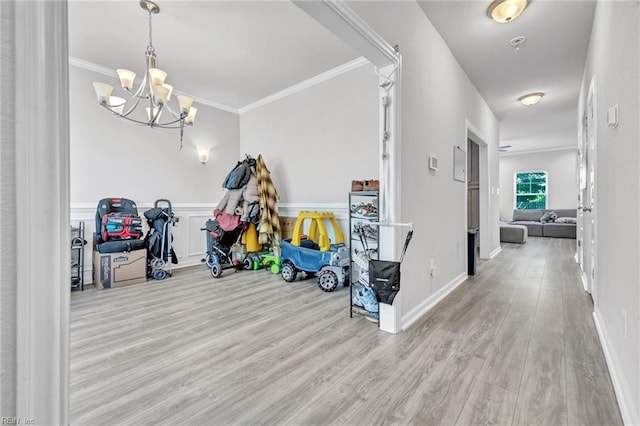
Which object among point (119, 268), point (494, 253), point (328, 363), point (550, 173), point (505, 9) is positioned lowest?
point (328, 363)

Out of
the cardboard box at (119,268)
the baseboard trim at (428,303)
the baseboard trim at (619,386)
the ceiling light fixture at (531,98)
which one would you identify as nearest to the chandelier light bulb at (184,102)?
the cardboard box at (119,268)

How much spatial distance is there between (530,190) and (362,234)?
10126mm

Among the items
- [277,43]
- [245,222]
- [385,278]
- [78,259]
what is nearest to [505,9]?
[277,43]

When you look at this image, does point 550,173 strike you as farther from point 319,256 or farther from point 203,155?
point 203,155

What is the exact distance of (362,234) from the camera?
2.43 metres

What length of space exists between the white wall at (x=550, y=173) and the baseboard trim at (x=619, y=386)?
8852 mm

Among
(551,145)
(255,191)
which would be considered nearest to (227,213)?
(255,191)

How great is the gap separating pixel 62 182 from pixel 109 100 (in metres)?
2.66

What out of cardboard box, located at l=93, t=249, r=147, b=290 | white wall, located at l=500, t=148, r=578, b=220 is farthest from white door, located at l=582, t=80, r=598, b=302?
white wall, located at l=500, t=148, r=578, b=220

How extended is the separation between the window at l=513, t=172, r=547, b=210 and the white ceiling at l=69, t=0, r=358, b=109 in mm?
9342

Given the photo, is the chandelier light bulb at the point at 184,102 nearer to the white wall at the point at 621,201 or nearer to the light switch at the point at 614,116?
the white wall at the point at 621,201

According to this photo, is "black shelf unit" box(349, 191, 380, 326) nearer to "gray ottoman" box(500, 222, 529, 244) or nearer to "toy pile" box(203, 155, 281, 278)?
"toy pile" box(203, 155, 281, 278)

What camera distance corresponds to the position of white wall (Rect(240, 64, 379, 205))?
3496mm

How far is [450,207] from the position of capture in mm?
3193
